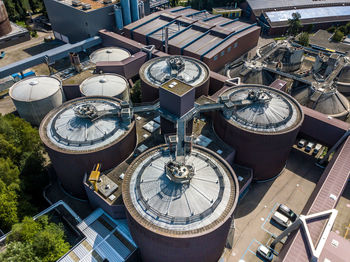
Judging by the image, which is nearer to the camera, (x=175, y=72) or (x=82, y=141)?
(x=82, y=141)

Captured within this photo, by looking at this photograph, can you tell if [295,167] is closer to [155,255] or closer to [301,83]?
[301,83]

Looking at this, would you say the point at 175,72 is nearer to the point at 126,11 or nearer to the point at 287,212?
the point at 287,212

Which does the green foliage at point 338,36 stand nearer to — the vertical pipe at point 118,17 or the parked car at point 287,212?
the vertical pipe at point 118,17

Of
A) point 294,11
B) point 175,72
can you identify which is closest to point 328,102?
point 175,72

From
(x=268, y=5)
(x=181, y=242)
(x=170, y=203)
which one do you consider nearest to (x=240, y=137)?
(x=170, y=203)

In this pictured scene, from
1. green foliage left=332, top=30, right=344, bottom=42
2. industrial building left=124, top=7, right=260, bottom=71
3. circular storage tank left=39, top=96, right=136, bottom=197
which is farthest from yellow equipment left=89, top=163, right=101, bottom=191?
green foliage left=332, top=30, right=344, bottom=42

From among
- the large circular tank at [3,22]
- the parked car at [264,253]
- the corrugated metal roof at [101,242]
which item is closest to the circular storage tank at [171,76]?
the corrugated metal roof at [101,242]
